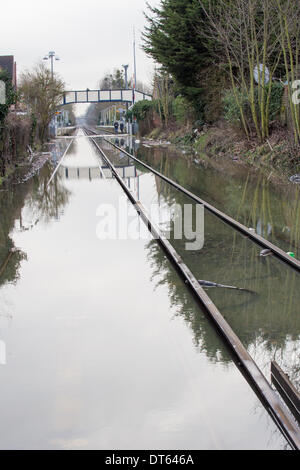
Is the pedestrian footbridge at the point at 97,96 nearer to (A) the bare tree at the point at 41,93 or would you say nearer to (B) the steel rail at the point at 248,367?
(A) the bare tree at the point at 41,93

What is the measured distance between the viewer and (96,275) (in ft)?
25.5

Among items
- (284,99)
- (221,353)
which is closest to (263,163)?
(284,99)

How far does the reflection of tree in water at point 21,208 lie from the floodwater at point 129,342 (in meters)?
0.07

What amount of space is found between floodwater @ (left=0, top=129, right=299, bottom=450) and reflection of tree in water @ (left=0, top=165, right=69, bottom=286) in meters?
0.07

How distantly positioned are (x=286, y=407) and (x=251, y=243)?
18.2ft

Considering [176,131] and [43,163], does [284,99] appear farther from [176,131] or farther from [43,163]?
[176,131]

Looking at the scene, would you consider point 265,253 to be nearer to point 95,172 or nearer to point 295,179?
point 295,179

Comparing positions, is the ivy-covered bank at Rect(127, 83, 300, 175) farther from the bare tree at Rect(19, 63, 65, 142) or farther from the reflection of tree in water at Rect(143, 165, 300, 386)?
the reflection of tree in water at Rect(143, 165, 300, 386)

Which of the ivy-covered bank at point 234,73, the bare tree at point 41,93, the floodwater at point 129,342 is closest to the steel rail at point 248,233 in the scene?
the floodwater at point 129,342

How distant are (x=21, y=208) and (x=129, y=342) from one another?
893 centimetres

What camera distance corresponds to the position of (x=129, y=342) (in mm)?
5453

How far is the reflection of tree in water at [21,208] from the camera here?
27.8 feet

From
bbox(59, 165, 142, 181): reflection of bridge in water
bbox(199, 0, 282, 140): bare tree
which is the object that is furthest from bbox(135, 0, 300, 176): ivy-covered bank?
bbox(59, 165, 142, 181): reflection of bridge in water
